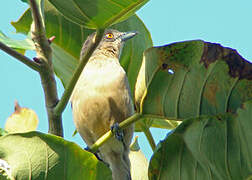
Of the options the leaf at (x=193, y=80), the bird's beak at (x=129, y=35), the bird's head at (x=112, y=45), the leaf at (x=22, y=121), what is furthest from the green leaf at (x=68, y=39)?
the leaf at (x=193, y=80)

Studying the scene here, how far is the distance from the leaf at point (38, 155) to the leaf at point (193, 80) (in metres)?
0.52

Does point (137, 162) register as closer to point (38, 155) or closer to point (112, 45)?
Result: point (112, 45)

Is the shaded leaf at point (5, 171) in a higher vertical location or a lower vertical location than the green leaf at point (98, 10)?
lower

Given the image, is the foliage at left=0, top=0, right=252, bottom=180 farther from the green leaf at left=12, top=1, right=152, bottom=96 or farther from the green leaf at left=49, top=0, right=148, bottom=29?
the green leaf at left=12, top=1, right=152, bottom=96

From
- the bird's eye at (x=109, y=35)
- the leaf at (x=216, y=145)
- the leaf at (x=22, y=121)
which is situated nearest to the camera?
the leaf at (x=216, y=145)

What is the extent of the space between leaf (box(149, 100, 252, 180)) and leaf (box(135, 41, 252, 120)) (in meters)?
0.17

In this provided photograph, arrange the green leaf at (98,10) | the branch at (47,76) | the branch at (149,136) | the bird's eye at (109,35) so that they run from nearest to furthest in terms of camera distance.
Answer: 1. the green leaf at (98,10)
2. the branch at (47,76)
3. the branch at (149,136)
4. the bird's eye at (109,35)

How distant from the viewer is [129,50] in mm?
4301

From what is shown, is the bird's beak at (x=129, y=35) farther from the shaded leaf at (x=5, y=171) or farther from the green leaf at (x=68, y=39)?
the shaded leaf at (x=5, y=171)

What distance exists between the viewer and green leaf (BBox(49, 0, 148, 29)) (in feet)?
7.79

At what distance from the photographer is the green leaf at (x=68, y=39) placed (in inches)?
145

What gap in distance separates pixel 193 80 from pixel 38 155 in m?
0.91

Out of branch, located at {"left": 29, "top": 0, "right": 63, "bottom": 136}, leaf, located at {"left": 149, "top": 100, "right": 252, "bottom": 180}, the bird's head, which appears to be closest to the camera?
leaf, located at {"left": 149, "top": 100, "right": 252, "bottom": 180}

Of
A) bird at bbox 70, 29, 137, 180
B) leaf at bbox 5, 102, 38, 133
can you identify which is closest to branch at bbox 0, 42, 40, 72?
leaf at bbox 5, 102, 38, 133
